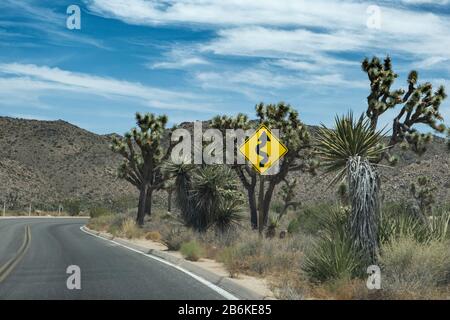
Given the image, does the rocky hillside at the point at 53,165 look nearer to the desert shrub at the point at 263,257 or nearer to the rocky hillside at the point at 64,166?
the rocky hillside at the point at 64,166

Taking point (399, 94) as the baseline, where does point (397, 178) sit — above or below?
below

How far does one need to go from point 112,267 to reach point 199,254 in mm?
2910

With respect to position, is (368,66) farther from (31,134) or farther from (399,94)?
(31,134)

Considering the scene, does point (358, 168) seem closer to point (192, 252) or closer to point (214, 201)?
point (192, 252)

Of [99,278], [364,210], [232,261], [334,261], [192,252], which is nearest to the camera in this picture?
[334,261]

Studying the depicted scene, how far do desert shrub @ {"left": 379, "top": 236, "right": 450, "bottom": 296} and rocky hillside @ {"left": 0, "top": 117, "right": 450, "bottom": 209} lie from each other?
55978 mm

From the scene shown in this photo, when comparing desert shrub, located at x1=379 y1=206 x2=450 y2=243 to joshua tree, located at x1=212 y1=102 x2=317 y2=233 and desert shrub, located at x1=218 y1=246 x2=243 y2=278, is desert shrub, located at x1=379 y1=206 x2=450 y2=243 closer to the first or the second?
desert shrub, located at x1=218 y1=246 x2=243 y2=278

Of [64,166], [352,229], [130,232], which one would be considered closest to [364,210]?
[352,229]

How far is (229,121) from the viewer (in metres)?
33.9

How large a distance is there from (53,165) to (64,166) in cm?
222

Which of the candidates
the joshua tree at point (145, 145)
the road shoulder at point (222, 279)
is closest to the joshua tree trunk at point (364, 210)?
the road shoulder at point (222, 279)

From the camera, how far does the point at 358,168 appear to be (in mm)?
12195

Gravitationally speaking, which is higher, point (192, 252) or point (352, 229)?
point (352, 229)
